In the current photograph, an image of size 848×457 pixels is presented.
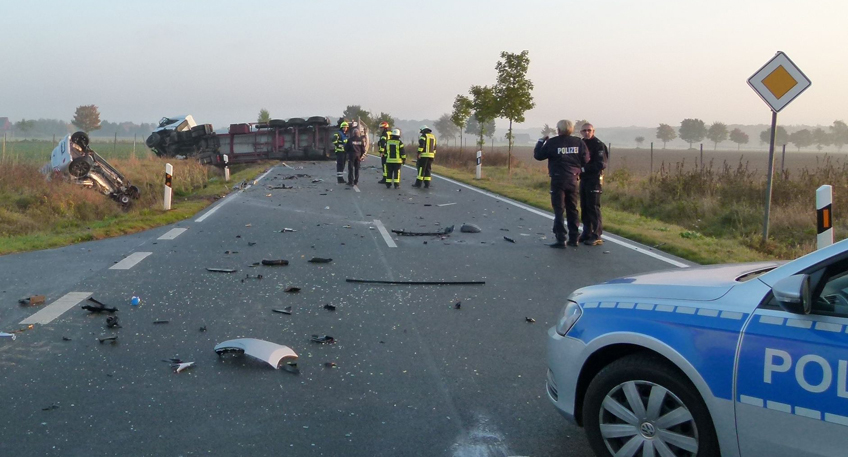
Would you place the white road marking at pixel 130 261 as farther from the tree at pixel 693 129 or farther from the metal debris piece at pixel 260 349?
the tree at pixel 693 129

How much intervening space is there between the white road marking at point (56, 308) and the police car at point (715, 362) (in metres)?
4.90

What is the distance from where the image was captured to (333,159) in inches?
1547

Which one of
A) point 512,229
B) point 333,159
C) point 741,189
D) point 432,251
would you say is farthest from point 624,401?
point 333,159

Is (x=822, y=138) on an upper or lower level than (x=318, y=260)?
upper

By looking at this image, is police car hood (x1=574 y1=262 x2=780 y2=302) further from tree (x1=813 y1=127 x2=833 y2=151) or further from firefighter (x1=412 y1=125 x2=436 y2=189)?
tree (x1=813 y1=127 x2=833 y2=151)

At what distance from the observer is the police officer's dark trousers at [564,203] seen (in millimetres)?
10953

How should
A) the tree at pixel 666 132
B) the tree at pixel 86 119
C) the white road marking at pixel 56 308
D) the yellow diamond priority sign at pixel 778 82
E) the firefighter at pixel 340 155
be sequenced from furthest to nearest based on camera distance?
the tree at pixel 666 132, the tree at pixel 86 119, the firefighter at pixel 340 155, the yellow diamond priority sign at pixel 778 82, the white road marking at pixel 56 308

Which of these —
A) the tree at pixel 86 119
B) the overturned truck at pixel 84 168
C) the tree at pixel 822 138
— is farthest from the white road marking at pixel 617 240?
the tree at pixel 822 138

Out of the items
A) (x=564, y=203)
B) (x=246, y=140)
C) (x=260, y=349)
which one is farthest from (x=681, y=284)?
(x=246, y=140)

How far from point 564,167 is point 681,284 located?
7.46 m

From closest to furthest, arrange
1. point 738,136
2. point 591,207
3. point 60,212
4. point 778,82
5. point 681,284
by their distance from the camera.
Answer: point 681,284 < point 778,82 < point 591,207 < point 60,212 < point 738,136

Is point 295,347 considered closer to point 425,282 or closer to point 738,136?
point 425,282

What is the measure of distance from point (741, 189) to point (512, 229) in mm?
6590

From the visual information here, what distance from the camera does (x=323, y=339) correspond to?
239 inches
